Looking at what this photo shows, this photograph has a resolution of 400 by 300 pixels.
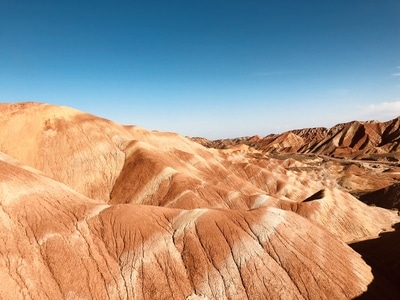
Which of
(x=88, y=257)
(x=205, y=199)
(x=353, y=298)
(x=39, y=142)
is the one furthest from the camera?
(x=39, y=142)

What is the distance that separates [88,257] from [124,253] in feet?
10.7

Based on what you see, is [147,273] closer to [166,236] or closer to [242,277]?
[166,236]

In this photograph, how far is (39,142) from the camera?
64.9 meters

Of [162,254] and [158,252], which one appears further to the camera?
[158,252]

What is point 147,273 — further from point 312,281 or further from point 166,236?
point 312,281

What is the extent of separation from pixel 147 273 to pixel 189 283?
12.9ft

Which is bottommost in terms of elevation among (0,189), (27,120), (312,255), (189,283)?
(189,283)

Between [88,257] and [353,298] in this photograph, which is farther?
[88,257]

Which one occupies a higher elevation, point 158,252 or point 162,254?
point 158,252

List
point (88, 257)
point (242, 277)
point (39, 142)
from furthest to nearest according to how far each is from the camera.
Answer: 1. point (39, 142)
2. point (88, 257)
3. point (242, 277)

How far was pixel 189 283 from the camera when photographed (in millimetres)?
28828

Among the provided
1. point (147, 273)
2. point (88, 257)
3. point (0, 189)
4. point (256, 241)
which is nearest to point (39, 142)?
point (0, 189)

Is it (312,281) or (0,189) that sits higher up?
(0,189)

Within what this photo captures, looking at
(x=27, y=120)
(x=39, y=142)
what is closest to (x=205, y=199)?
(x=39, y=142)
